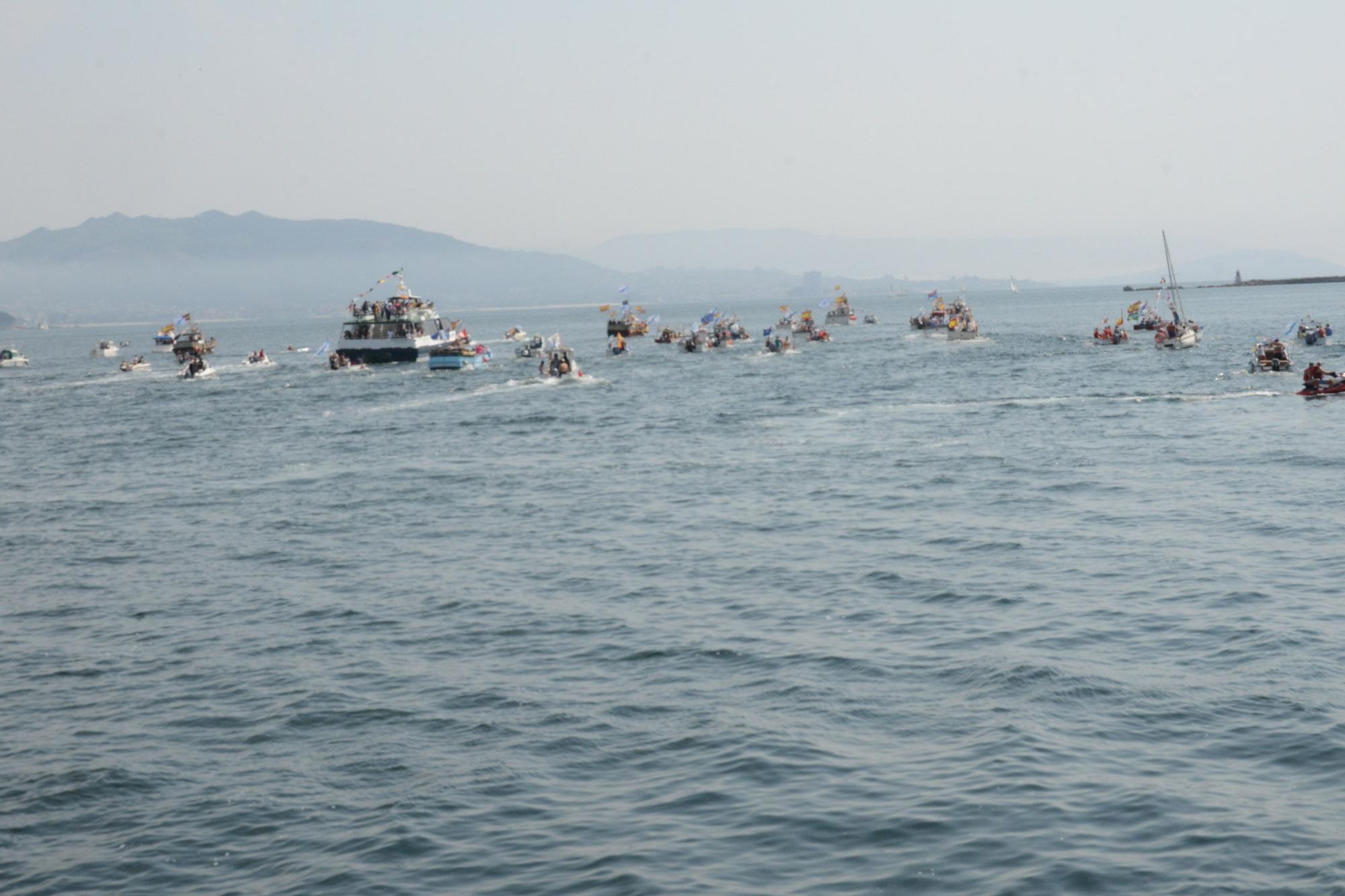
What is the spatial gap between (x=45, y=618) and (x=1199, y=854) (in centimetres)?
2243

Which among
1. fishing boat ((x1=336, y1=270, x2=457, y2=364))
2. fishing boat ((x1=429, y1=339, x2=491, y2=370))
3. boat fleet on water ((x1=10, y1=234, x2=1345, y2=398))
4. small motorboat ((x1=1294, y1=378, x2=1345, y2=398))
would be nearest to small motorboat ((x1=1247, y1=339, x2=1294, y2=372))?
boat fleet on water ((x1=10, y1=234, x2=1345, y2=398))

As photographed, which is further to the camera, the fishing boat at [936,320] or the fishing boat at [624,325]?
the fishing boat at [624,325]

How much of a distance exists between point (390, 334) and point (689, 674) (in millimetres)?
100422

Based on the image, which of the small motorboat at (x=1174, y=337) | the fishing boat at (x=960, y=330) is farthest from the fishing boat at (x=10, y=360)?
the small motorboat at (x=1174, y=337)

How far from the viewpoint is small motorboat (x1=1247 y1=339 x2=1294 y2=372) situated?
75.9m

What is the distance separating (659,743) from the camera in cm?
1847

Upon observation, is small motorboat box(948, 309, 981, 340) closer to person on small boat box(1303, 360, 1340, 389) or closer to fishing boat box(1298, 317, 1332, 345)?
fishing boat box(1298, 317, 1332, 345)

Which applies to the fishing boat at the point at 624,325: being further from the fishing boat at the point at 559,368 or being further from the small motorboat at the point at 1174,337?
the small motorboat at the point at 1174,337

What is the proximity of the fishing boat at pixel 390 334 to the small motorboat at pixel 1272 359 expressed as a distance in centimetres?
6889

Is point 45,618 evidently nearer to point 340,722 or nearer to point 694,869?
point 340,722

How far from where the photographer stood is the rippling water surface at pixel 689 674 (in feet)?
50.1

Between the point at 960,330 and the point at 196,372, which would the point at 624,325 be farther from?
the point at 196,372

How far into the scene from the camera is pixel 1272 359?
76500 millimetres

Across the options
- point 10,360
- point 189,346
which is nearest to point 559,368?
point 189,346
